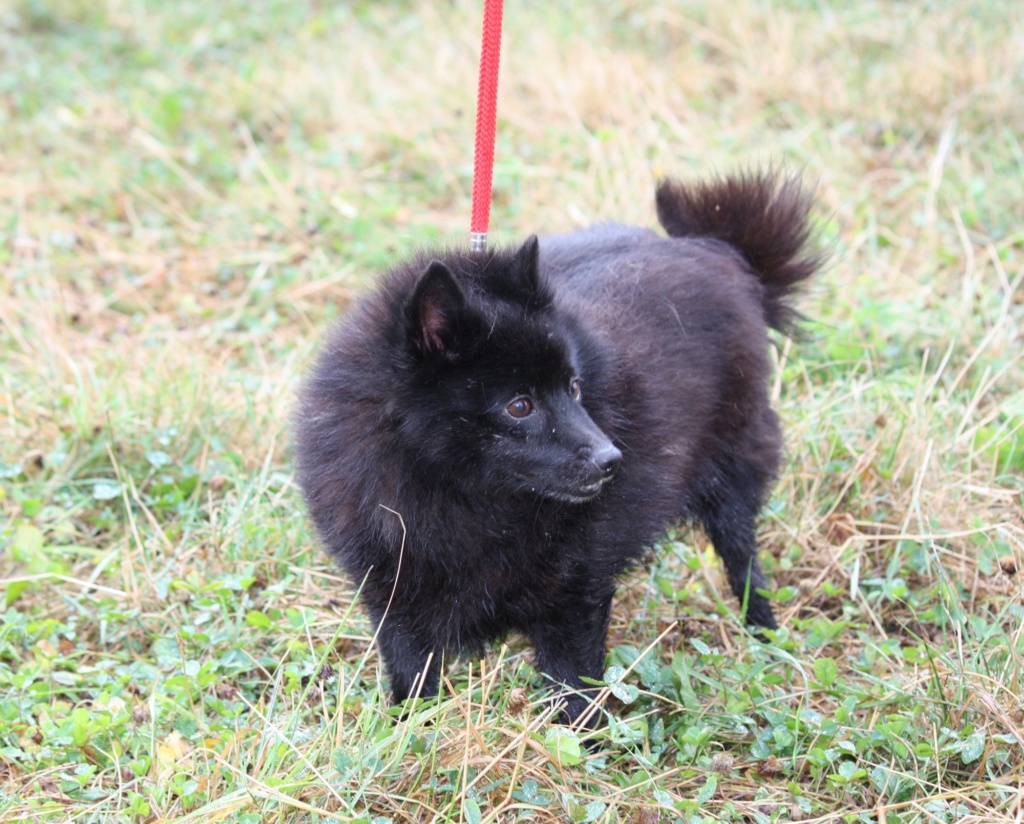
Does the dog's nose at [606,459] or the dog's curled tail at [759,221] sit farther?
the dog's curled tail at [759,221]

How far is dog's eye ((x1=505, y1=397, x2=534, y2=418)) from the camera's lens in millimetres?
2908

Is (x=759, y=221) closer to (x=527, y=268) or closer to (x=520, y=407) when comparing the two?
(x=527, y=268)

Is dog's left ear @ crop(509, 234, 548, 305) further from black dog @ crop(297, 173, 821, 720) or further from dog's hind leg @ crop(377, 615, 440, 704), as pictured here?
dog's hind leg @ crop(377, 615, 440, 704)

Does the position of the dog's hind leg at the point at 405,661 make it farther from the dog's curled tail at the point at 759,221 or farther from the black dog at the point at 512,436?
the dog's curled tail at the point at 759,221

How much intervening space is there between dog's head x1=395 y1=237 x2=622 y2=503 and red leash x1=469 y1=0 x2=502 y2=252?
16cm

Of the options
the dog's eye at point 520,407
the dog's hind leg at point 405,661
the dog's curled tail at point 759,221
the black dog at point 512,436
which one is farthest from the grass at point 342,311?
the dog's eye at point 520,407

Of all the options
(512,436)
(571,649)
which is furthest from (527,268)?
(571,649)

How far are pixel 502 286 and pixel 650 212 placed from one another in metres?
3.29

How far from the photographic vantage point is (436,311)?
2781 mm

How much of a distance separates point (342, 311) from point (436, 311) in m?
2.25

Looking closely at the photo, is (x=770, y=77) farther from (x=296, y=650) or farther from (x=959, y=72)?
(x=296, y=650)

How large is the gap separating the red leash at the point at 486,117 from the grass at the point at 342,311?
3.94ft

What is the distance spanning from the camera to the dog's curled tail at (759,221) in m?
4.05

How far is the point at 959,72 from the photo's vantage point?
23.5 feet
